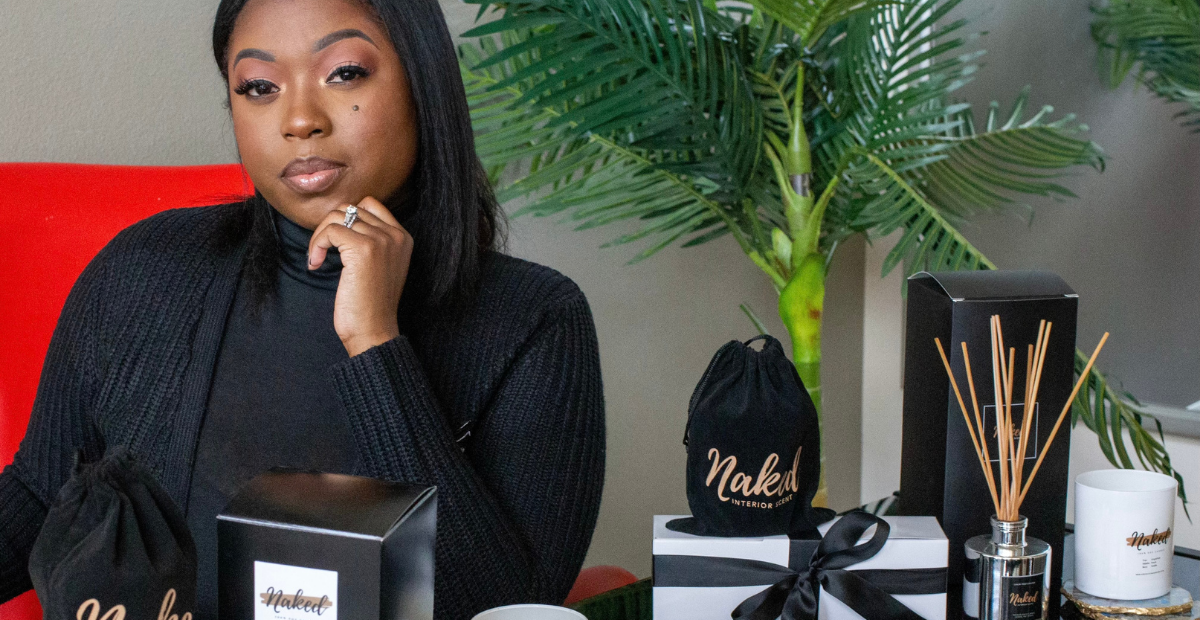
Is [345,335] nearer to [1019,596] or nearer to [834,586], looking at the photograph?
[834,586]

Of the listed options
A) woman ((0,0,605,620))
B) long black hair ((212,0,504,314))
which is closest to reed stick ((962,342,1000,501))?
woman ((0,0,605,620))

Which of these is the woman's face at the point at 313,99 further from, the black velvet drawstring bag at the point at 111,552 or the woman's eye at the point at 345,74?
the black velvet drawstring bag at the point at 111,552

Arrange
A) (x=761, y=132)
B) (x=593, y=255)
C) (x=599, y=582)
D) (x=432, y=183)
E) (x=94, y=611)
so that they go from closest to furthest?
(x=94, y=611), (x=432, y=183), (x=599, y=582), (x=761, y=132), (x=593, y=255)

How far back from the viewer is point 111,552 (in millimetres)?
441

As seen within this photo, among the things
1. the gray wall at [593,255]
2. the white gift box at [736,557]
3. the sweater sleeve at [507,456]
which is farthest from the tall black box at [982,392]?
the gray wall at [593,255]

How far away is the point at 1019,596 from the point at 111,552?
655 mm

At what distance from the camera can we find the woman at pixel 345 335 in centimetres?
81

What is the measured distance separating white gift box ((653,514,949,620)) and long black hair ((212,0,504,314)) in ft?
1.14

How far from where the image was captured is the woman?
809 millimetres

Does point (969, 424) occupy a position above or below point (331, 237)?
below

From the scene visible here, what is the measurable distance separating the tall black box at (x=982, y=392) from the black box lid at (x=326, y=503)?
→ 0.57 meters

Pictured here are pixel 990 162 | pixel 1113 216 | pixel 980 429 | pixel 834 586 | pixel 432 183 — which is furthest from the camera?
pixel 1113 216

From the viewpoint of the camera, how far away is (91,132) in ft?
4.17

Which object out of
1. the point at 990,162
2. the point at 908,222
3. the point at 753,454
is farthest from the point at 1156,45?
the point at 753,454
